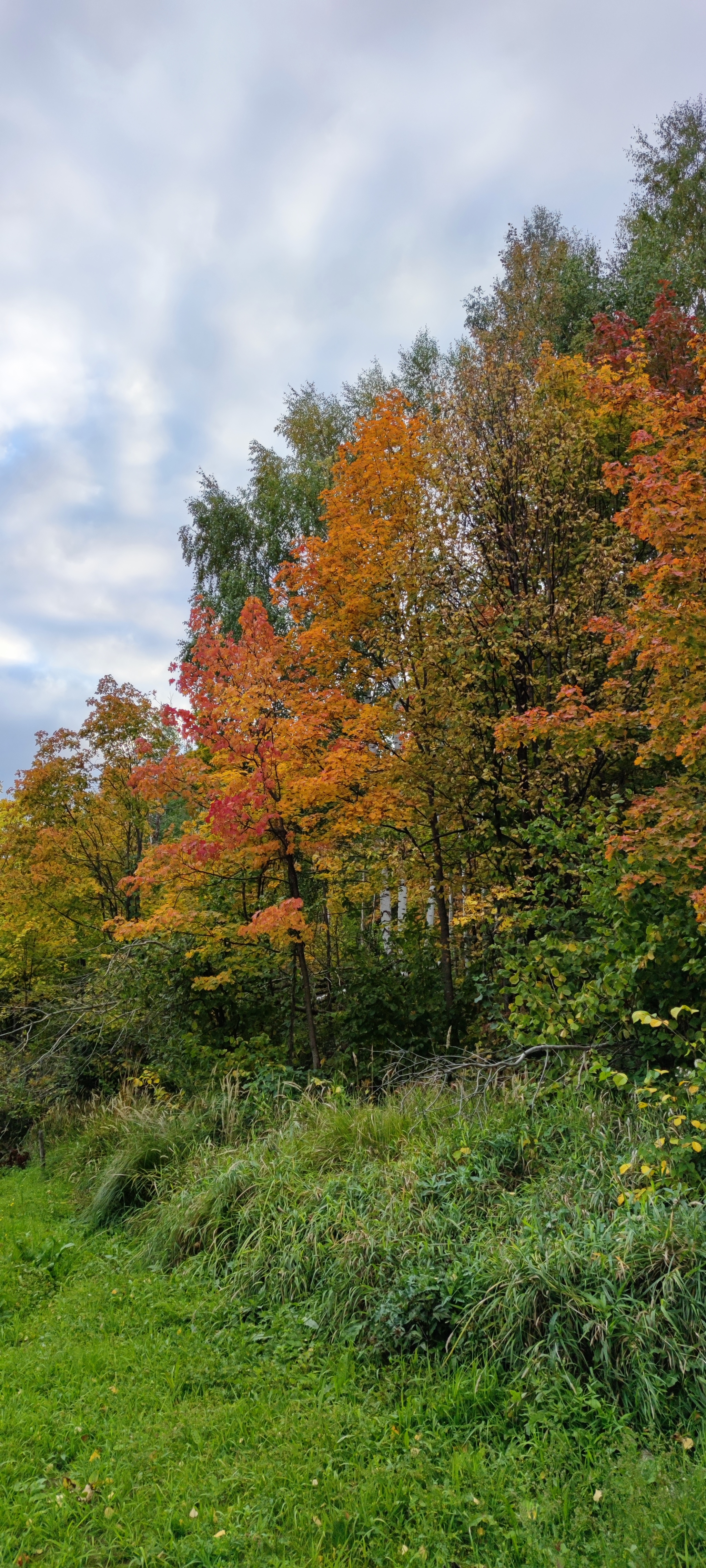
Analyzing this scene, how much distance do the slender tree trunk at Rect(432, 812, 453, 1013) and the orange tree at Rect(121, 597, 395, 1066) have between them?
0.65 m

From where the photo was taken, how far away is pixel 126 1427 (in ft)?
10.4

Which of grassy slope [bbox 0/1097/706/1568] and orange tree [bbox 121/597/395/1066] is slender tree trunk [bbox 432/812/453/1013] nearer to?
orange tree [bbox 121/597/395/1066]

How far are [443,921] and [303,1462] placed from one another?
17.0 feet

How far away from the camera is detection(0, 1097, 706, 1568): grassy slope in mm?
2387

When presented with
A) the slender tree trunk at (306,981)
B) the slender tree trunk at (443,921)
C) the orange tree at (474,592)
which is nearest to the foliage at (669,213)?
the orange tree at (474,592)

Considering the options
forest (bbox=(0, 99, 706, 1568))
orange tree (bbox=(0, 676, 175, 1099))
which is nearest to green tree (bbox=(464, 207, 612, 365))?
forest (bbox=(0, 99, 706, 1568))

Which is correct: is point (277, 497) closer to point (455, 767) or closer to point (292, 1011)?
point (455, 767)

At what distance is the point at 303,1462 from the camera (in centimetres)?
283

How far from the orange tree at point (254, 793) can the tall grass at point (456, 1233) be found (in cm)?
186

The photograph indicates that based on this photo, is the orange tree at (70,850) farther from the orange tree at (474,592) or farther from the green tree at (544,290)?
the green tree at (544,290)

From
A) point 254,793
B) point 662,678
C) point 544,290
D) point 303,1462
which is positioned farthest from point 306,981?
point 544,290

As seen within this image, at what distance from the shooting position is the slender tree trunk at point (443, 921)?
759 cm

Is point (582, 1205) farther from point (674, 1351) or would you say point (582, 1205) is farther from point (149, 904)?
point (149, 904)

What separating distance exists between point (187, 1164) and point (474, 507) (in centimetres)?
602
